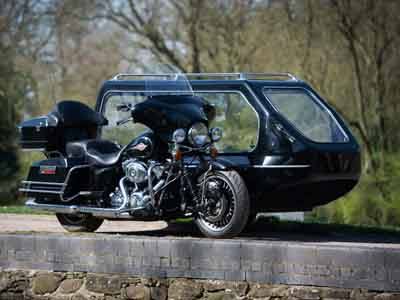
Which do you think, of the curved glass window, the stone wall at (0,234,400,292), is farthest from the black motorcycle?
the stone wall at (0,234,400,292)

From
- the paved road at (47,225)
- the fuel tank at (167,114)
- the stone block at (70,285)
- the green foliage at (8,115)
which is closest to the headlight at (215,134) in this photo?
the fuel tank at (167,114)

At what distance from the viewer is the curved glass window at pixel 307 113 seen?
1170 centimetres

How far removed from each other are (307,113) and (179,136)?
1919 millimetres

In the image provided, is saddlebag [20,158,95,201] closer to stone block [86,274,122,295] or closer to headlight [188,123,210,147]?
headlight [188,123,210,147]

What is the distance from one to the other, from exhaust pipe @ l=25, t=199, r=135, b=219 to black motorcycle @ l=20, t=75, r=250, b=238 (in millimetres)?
11

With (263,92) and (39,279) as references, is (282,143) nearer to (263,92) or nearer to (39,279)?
(263,92)

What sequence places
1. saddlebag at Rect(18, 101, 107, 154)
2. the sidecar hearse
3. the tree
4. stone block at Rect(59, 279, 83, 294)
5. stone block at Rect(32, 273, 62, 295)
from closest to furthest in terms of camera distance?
stone block at Rect(59, 279, 83, 294)
stone block at Rect(32, 273, 62, 295)
the sidecar hearse
saddlebag at Rect(18, 101, 107, 154)
the tree

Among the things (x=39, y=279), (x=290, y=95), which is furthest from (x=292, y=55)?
(x=39, y=279)

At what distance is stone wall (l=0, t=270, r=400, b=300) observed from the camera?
8758 mm

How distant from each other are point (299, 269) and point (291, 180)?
2.46 metres

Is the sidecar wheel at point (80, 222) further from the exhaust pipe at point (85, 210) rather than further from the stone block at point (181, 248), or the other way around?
the stone block at point (181, 248)

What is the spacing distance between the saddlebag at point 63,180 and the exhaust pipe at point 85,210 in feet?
0.34

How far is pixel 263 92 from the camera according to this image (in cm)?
1180

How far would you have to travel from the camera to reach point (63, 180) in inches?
459
